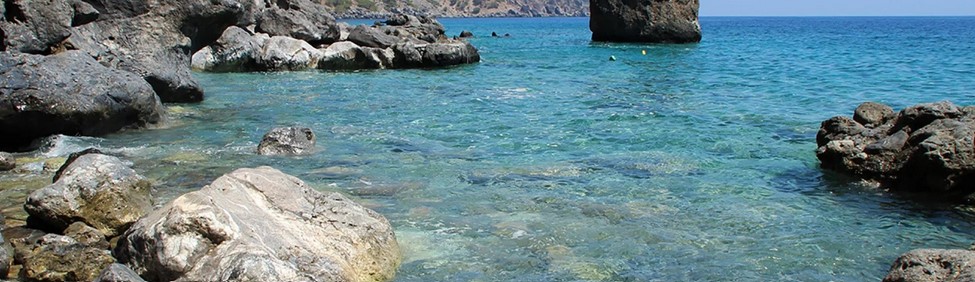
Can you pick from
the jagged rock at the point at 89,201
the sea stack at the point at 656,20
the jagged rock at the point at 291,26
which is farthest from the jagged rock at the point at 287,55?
the sea stack at the point at 656,20

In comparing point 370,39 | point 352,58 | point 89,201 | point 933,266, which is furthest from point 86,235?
point 370,39

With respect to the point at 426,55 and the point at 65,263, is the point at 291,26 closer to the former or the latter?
the point at 426,55

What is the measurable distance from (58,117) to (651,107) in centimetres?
1354

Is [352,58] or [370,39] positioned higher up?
[370,39]

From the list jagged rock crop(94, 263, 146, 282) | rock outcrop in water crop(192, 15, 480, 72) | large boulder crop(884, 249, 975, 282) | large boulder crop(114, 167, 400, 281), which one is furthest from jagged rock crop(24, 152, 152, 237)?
rock outcrop in water crop(192, 15, 480, 72)

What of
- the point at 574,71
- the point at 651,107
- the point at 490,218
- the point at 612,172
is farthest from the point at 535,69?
the point at 490,218

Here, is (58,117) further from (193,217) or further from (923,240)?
(923,240)

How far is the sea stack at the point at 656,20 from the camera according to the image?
A: 196 feet

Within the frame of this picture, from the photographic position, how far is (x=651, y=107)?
22250 mm

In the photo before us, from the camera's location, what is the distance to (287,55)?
32.8 m

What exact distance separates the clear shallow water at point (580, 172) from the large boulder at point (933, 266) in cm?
122

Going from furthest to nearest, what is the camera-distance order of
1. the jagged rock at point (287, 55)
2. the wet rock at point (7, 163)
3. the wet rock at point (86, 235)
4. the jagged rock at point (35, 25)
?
the jagged rock at point (287, 55) → the jagged rock at point (35, 25) → the wet rock at point (7, 163) → the wet rock at point (86, 235)

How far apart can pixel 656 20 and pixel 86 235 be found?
54.2 metres

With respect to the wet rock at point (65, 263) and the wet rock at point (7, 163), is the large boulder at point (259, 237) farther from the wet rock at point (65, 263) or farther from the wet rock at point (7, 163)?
the wet rock at point (7, 163)
